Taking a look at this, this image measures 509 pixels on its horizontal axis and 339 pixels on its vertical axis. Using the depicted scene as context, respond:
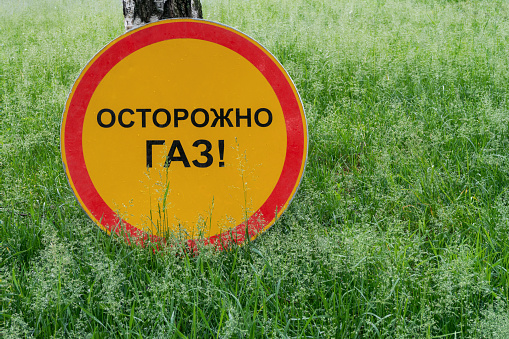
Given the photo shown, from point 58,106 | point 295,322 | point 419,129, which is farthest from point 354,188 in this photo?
point 58,106

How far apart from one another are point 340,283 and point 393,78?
2309 millimetres

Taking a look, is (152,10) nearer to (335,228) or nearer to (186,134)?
(186,134)

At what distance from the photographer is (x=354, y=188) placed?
2637 millimetres

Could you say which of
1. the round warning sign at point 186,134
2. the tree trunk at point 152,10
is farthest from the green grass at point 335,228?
the tree trunk at point 152,10

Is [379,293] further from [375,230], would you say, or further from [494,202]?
[494,202]

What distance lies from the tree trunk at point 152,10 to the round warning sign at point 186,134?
15.7 inches

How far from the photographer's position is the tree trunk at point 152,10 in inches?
94.0

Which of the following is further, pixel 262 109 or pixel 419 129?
pixel 419 129

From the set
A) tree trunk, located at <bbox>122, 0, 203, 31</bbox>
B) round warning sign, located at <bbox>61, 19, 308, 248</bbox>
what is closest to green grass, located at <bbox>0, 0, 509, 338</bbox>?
round warning sign, located at <bbox>61, 19, 308, 248</bbox>

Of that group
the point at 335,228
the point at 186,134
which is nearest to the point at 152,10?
the point at 186,134

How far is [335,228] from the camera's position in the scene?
2213 mm

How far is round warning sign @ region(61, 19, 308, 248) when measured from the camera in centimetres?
206

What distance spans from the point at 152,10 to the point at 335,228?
53.5 inches

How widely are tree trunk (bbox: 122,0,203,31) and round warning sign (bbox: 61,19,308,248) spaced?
399mm
